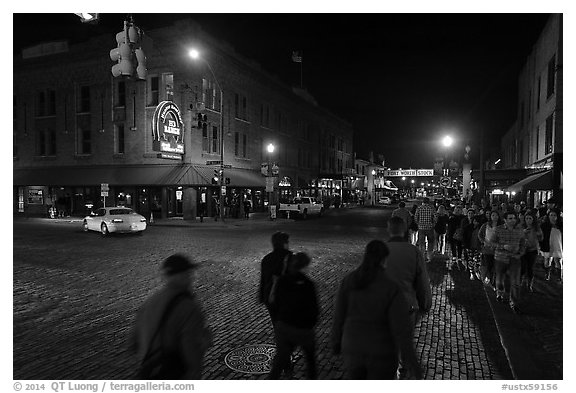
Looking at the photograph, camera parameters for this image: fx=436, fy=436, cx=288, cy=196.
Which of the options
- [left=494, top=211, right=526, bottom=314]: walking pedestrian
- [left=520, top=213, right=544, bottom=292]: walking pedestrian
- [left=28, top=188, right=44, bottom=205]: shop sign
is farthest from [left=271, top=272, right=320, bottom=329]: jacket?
[left=28, top=188, right=44, bottom=205]: shop sign

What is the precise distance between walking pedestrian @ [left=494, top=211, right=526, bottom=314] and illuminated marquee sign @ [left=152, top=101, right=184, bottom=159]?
23.3m

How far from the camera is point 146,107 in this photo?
30.6m

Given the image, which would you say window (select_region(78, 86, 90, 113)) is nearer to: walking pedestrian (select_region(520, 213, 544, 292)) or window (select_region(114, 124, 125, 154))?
window (select_region(114, 124, 125, 154))

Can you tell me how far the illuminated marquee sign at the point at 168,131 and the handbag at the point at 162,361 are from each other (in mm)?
25396

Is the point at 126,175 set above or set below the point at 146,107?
below

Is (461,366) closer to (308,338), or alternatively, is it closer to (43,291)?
(308,338)

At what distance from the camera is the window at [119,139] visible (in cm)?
3195

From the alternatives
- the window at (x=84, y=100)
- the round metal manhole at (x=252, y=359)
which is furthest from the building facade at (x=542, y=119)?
the window at (x=84, y=100)

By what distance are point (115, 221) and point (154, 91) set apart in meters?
14.1

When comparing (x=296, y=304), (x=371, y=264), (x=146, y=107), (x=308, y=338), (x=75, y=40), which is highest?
(x=75, y=40)

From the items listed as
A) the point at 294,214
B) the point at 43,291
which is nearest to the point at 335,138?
the point at 294,214

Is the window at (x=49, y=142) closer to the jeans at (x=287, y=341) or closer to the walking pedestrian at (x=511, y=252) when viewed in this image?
the walking pedestrian at (x=511, y=252)

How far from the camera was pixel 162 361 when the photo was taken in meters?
3.23

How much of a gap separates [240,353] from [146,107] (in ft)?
91.8
